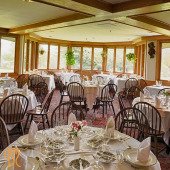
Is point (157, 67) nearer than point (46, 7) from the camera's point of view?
No

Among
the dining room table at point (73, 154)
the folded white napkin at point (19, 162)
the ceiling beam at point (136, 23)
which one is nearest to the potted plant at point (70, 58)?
the ceiling beam at point (136, 23)

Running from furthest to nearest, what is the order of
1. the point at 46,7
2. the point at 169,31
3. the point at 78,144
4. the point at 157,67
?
the point at 157,67
the point at 169,31
the point at 46,7
the point at 78,144

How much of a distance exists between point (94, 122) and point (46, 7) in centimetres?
295

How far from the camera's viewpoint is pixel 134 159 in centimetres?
203

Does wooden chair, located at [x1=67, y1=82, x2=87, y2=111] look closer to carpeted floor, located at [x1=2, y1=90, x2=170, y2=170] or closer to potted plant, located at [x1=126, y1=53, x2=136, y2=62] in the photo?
carpeted floor, located at [x1=2, y1=90, x2=170, y2=170]

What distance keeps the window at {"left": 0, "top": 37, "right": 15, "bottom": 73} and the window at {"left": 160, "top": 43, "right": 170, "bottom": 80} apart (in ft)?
20.4

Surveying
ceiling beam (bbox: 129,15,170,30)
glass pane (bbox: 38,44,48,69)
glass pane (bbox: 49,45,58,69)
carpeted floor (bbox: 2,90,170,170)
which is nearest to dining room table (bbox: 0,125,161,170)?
carpeted floor (bbox: 2,90,170,170)

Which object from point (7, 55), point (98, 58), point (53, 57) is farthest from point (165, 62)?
point (7, 55)

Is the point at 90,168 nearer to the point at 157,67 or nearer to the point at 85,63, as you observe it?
the point at 157,67

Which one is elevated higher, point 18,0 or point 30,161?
point 18,0

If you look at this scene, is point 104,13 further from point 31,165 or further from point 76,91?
point 31,165

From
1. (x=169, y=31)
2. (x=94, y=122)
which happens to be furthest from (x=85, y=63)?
(x=94, y=122)

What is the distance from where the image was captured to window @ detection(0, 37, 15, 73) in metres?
10.0

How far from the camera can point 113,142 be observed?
2438mm
